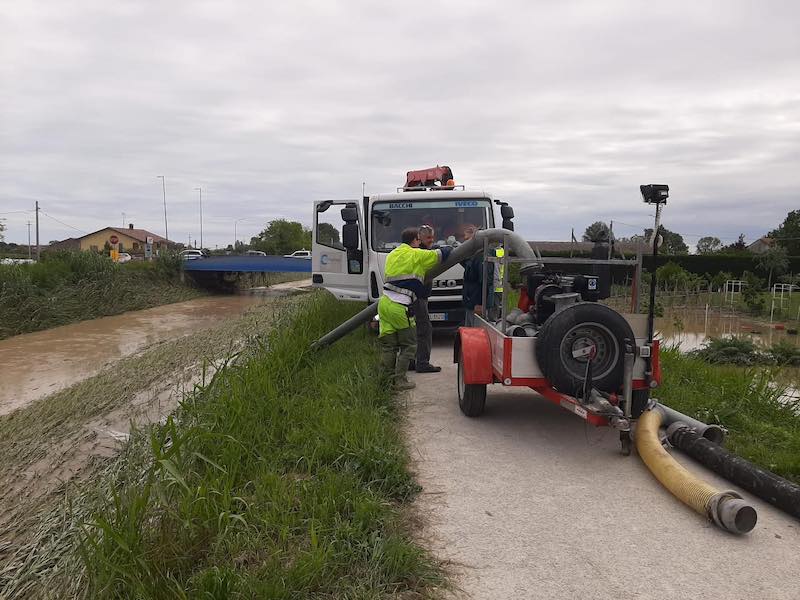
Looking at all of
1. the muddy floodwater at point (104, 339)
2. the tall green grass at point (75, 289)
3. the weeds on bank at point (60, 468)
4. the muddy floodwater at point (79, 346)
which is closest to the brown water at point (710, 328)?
the muddy floodwater at point (104, 339)

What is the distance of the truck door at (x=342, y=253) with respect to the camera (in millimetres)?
9602

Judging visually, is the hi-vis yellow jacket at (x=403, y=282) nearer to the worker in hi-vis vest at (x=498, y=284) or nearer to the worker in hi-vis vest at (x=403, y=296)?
the worker in hi-vis vest at (x=403, y=296)

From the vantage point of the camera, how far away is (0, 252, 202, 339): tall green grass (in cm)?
1762

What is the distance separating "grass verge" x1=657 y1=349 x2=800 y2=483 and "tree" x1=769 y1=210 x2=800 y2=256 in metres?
43.2

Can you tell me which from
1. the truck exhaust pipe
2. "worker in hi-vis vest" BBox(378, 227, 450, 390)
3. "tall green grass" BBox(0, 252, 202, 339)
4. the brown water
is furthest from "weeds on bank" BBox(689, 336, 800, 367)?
"tall green grass" BBox(0, 252, 202, 339)

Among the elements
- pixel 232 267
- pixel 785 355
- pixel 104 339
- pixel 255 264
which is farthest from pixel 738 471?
pixel 232 267

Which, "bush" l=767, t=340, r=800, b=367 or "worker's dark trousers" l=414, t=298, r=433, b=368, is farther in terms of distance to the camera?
"bush" l=767, t=340, r=800, b=367

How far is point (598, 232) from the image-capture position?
18.2ft

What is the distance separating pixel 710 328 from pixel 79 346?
16.3 metres

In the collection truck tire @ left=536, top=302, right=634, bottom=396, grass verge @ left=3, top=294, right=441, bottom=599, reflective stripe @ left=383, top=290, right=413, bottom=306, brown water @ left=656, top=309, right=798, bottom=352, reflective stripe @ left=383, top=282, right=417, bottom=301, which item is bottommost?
brown water @ left=656, top=309, right=798, bottom=352

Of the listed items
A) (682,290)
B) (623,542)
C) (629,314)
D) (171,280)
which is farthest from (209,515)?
(171,280)

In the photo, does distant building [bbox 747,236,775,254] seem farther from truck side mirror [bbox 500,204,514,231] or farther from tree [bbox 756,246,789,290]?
truck side mirror [bbox 500,204,514,231]

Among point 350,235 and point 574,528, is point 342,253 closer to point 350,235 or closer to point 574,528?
point 350,235

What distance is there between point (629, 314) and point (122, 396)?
7.14 m
